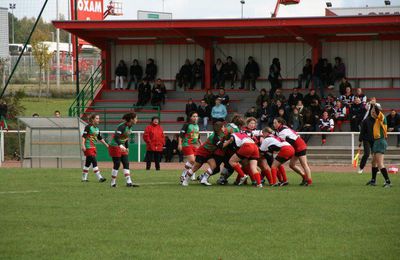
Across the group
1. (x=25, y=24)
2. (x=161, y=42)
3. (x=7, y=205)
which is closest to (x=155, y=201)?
(x=7, y=205)

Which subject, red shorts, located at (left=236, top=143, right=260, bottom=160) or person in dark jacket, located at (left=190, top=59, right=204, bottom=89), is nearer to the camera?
red shorts, located at (left=236, top=143, right=260, bottom=160)

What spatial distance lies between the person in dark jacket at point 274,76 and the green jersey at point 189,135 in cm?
1455

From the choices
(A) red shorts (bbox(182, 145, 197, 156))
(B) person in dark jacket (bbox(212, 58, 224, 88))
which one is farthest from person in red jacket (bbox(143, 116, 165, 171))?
(B) person in dark jacket (bbox(212, 58, 224, 88))

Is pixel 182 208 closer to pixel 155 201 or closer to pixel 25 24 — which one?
pixel 155 201

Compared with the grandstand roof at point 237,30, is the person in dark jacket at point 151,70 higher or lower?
lower

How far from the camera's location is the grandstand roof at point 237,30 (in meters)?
38.3

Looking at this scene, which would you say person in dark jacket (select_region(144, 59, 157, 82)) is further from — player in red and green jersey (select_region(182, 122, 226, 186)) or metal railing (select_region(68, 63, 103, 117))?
player in red and green jersey (select_region(182, 122, 226, 186))

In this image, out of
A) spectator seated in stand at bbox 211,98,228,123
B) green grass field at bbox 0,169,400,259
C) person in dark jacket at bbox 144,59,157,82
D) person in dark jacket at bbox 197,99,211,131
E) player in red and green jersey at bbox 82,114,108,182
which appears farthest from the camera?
person in dark jacket at bbox 144,59,157,82

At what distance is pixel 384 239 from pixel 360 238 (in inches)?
12.0

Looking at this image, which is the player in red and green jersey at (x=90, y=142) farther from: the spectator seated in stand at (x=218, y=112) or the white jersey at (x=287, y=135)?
the spectator seated in stand at (x=218, y=112)

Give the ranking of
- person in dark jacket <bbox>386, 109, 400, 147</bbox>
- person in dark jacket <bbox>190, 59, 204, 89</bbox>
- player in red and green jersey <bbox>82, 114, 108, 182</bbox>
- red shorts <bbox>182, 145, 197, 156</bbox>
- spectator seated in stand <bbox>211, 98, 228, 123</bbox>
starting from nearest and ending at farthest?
player in red and green jersey <bbox>82, 114, 108, 182</bbox>
red shorts <bbox>182, 145, 197, 156</bbox>
person in dark jacket <bbox>386, 109, 400, 147</bbox>
spectator seated in stand <bbox>211, 98, 228, 123</bbox>
person in dark jacket <bbox>190, 59, 204, 89</bbox>

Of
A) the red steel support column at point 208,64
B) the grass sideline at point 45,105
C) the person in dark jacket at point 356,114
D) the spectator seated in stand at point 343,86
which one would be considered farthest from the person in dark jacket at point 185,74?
the grass sideline at point 45,105

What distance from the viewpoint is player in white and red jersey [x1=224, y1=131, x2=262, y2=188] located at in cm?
2102

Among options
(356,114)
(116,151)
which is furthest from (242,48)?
(116,151)
